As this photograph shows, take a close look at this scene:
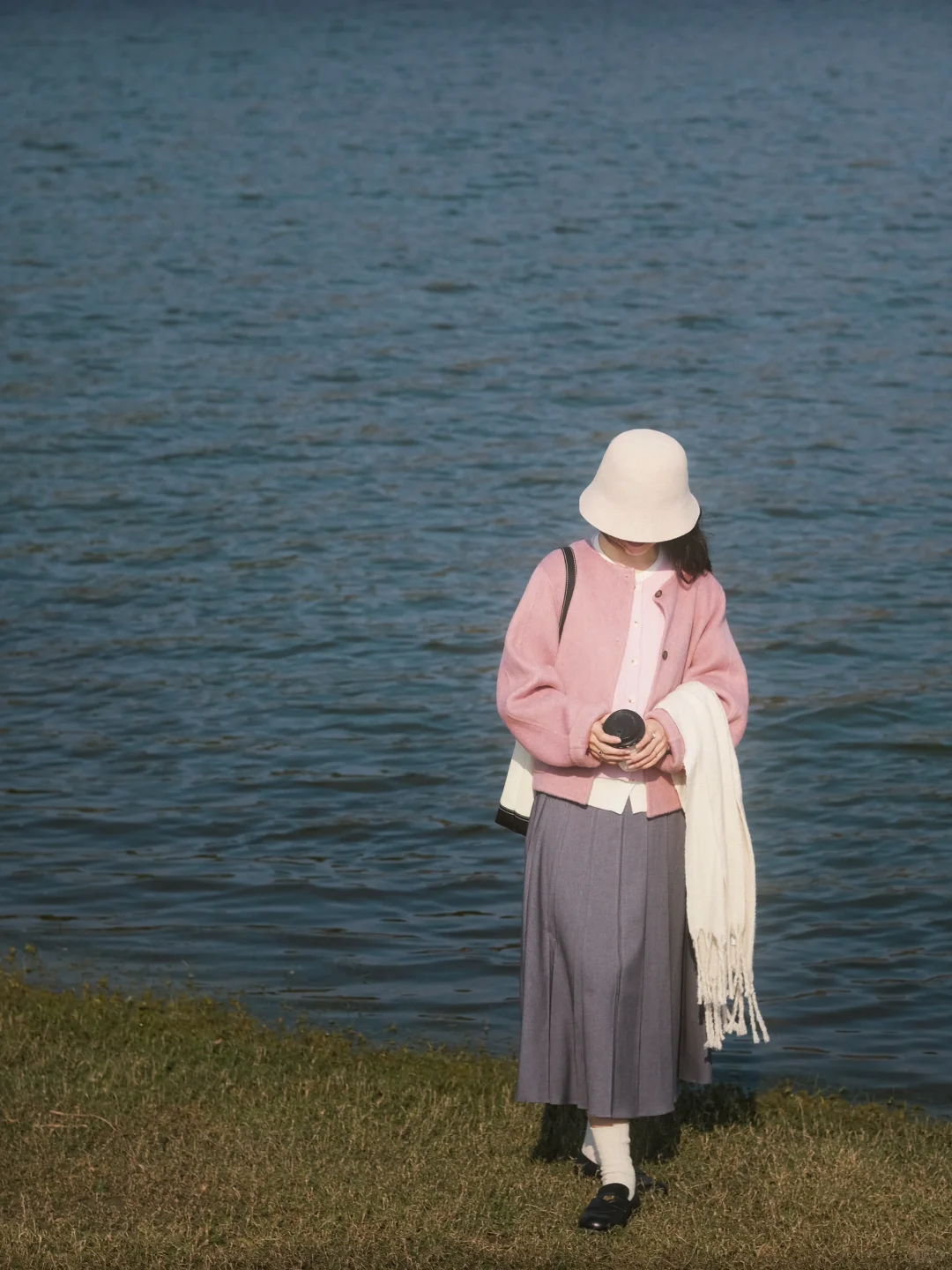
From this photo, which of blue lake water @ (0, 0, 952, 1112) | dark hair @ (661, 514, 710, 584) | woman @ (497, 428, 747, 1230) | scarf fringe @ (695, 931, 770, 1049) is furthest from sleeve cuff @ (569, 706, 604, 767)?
blue lake water @ (0, 0, 952, 1112)

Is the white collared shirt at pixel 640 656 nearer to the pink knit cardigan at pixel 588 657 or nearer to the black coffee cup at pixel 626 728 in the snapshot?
the pink knit cardigan at pixel 588 657

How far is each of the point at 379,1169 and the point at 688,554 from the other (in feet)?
6.82

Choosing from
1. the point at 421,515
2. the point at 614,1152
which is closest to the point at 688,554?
the point at 614,1152

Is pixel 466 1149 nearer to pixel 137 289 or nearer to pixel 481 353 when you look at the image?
pixel 481 353

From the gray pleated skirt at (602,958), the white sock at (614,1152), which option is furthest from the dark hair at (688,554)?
the white sock at (614,1152)

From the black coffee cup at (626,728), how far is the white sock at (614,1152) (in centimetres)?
116

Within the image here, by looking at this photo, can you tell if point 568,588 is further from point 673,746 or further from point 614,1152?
point 614,1152

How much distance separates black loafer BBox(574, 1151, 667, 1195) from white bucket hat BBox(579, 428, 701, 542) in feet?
6.27

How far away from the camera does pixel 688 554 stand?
19.6 feet

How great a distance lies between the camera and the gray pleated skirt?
5906 millimetres

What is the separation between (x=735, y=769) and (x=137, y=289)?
20.8m

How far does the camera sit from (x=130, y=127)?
A: 38.7m

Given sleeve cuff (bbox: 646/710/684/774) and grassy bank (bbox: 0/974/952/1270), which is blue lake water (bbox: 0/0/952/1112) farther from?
sleeve cuff (bbox: 646/710/684/774)

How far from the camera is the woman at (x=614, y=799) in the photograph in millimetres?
5855
